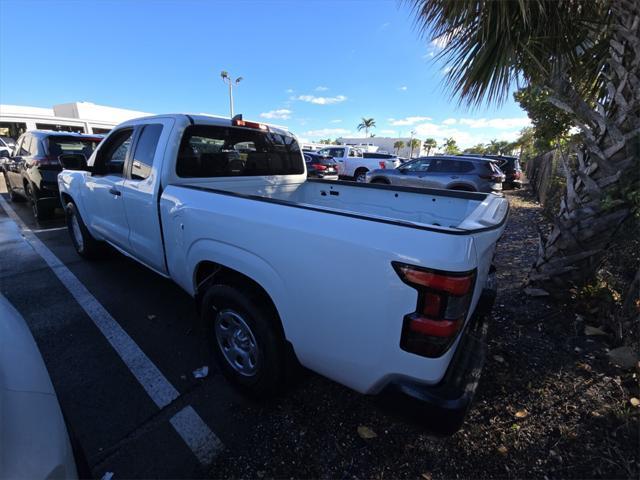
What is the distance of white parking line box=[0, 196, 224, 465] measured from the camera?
196cm

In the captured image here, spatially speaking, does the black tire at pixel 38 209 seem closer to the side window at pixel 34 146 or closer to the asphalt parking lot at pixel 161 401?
the side window at pixel 34 146

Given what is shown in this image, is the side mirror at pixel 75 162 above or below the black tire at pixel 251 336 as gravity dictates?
above

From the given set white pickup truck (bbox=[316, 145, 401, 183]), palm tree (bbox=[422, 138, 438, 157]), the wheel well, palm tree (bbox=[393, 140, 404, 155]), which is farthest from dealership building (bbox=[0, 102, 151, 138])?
palm tree (bbox=[422, 138, 438, 157])

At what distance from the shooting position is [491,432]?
2.05 metres

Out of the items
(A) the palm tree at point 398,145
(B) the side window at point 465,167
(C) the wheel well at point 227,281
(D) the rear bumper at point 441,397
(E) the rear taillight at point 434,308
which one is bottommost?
(D) the rear bumper at point 441,397

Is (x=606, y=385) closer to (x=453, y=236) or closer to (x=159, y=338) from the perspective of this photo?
(x=453, y=236)

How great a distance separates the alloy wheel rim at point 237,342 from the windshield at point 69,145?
21.7 ft

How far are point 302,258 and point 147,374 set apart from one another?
1889 millimetres

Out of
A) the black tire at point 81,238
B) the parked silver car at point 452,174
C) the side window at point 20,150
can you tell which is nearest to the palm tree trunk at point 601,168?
the black tire at point 81,238

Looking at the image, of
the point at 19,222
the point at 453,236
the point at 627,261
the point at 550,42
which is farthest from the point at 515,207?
the point at 19,222

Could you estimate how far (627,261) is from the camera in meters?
4.12

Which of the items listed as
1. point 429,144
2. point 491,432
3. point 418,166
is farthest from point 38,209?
point 429,144

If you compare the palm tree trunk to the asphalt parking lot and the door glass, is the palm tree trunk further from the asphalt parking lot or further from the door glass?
the door glass

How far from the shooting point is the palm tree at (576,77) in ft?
9.50
